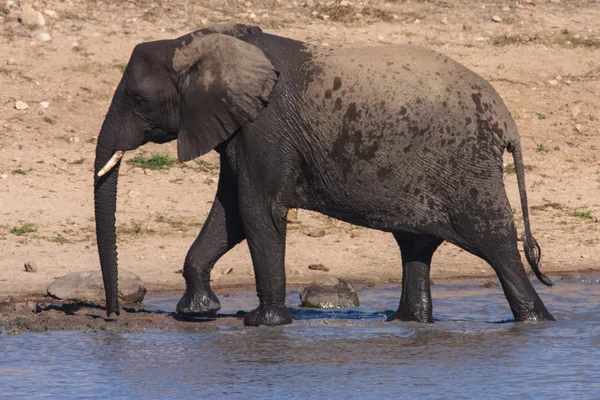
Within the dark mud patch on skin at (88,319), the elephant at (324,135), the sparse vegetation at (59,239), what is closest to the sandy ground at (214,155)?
the sparse vegetation at (59,239)

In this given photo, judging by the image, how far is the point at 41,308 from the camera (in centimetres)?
1012

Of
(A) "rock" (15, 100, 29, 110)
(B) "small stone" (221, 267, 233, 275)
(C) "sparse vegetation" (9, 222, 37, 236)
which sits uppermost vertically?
(A) "rock" (15, 100, 29, 110)

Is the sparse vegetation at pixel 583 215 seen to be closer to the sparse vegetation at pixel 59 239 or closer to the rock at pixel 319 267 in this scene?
the rock at pixel 319 267

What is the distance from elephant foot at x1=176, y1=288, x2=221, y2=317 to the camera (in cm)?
985

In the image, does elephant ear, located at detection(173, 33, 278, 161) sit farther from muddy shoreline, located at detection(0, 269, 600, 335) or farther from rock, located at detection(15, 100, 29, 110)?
rock, located at detection(15, 100, 29, 110)

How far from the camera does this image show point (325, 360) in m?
8.82

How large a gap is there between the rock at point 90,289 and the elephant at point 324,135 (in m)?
1.02

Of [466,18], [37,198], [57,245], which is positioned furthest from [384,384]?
[466,18]

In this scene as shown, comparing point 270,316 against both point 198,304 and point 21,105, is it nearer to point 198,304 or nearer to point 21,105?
point 198,304

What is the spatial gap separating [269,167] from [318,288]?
183 centimetres

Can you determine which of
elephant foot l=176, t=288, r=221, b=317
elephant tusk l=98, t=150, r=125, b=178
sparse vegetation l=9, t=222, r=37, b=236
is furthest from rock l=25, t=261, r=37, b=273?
elephant tusk l=98, t=150, r=125, b=178

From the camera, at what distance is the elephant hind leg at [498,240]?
9.25m

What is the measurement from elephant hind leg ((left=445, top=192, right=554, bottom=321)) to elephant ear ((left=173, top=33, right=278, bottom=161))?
1638mm

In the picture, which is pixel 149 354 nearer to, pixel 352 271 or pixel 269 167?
pixel 269 167
